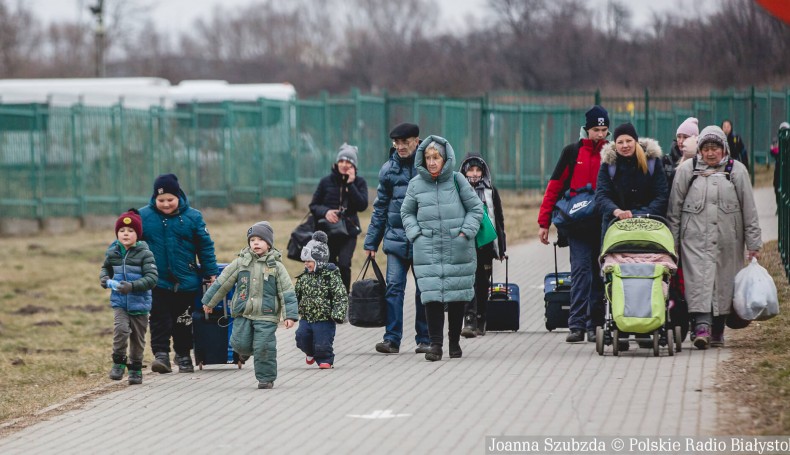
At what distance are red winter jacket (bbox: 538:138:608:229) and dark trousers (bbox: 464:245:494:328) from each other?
35.3 inches

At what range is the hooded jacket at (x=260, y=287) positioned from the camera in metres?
10.6

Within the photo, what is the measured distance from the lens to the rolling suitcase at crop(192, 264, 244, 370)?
11484 mm

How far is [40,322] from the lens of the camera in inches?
716

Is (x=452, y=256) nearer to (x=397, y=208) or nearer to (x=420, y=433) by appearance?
(x=397, y=208)

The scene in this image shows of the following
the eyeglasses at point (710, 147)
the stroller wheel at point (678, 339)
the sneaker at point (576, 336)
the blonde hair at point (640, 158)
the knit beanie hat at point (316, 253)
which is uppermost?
the eyeglasses at point (710, 147)

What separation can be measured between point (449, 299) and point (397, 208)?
1.07 metres

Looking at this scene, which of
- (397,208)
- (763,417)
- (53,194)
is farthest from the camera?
(53,194)

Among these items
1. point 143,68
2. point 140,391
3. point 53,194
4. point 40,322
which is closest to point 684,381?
point 140,391

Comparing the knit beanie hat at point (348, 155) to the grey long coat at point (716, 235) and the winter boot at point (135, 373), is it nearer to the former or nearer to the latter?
the winter boot at point (135, 373)

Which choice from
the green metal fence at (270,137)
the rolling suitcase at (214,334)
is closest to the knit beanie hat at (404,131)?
the rolling suitcase at (214,334)

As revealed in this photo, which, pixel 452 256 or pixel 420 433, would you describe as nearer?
pixel 420 433

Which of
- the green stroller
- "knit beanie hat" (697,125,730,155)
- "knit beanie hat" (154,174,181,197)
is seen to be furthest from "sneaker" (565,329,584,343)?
"knit beanie hat" (154,174,181,197)

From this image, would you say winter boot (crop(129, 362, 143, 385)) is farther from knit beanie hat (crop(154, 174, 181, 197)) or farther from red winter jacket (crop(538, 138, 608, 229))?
red winter jacket (crop(538, 138, 608, 229))

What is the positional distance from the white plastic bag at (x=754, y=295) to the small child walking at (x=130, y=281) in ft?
14.4
